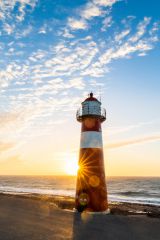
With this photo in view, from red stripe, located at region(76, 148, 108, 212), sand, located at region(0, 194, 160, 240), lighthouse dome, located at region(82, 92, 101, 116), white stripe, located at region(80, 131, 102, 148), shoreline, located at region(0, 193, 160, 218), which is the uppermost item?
lighthouse dome, located at region(82, 92, 101, 116)

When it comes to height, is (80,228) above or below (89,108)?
below

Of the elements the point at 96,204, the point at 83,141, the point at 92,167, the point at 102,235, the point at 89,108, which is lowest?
the point at 102,235

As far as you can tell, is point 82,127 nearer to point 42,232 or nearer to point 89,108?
point 89,108

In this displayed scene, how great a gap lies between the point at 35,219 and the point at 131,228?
537 cm

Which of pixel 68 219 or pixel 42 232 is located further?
pixel 68 219

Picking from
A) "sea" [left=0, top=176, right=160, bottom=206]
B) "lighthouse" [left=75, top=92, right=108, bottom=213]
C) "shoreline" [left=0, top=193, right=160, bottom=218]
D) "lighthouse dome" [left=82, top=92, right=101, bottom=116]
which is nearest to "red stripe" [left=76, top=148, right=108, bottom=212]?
"lighthouse" [left=75, top=92, right=108, bottom=213]

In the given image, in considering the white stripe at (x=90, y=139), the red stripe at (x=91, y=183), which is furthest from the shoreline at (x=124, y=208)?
the white stripe at (x=90, y=139)

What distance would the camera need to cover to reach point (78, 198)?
752 inches

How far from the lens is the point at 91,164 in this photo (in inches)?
741

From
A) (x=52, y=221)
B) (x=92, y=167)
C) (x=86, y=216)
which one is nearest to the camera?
(x=52, y=221)

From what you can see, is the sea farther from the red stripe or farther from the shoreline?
the red stripe

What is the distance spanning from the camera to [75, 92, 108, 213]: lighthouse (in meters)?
18.7

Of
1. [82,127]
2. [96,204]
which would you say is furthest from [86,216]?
[82,127]

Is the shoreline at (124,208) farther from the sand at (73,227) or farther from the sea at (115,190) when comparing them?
the sea at (115,190)
